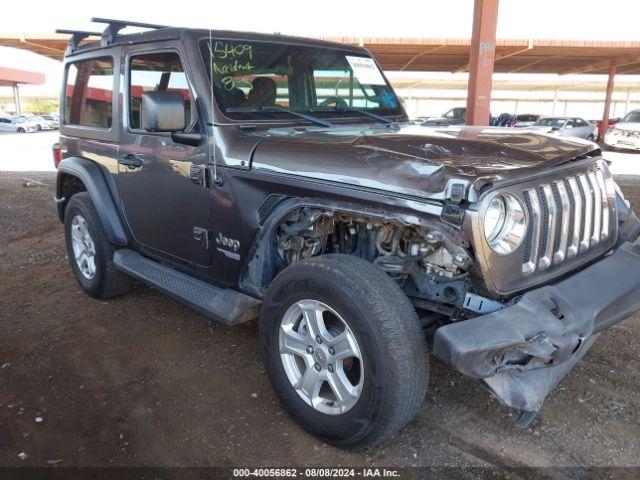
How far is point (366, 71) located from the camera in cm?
406

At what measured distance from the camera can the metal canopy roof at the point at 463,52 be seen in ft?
59.1

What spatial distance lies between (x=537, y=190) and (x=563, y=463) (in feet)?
4.23

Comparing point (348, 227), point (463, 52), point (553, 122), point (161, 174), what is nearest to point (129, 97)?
point (161, 174)

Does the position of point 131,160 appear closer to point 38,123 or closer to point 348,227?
point 348,227

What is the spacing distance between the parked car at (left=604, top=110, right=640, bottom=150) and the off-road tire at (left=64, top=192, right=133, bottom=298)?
18388 mm

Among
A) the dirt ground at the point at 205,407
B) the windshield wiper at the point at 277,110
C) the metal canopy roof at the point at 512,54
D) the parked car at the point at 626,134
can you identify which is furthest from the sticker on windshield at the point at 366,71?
the parked car at the point at 626,134

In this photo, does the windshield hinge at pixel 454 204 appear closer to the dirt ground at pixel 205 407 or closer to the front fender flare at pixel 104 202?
the dirt ground at pixel 205 407

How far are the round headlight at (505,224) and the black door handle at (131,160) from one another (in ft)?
7.98

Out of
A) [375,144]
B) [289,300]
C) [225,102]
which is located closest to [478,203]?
[375,144]

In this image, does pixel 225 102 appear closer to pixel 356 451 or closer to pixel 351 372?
pixel 351 372

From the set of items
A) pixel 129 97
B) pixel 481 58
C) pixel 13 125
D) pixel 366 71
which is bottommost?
pixel 13 125

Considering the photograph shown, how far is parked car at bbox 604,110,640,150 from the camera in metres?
17.6

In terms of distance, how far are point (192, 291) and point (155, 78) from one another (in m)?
1.45

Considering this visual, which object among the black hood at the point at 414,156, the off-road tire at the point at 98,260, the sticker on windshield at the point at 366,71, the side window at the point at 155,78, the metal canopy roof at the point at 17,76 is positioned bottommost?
the off-road tire at the point at 98,260
